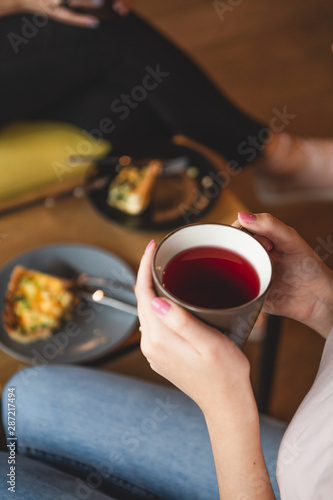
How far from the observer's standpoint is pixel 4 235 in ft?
3.43

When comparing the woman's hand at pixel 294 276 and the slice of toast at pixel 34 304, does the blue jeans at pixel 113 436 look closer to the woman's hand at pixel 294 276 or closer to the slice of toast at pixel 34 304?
the slice of toast at pixel 34 304

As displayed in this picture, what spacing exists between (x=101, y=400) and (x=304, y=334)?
922 mm

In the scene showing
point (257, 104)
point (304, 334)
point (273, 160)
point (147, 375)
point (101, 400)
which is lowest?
point (304, 334)

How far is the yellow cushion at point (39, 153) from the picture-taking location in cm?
133

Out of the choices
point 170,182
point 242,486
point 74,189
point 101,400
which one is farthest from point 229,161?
point 242,486

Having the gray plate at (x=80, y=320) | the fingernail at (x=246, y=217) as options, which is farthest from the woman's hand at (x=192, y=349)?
the gray plate at (x=80, y=320)

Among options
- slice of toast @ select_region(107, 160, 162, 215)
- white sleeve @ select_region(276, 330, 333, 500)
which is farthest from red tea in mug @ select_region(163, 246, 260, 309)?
slice of toast @ select_region(107, 160, 162, 215)

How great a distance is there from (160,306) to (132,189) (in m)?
0.65

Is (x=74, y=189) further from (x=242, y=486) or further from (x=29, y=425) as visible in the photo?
(x=242, y=486)

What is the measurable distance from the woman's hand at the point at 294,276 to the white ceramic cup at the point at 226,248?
0.09ft

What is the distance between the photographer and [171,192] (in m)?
1.17

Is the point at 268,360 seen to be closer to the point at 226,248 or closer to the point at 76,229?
the point at 76,229

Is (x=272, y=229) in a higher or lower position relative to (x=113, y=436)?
higher

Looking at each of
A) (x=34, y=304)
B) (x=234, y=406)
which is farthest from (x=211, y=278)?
(x=34, y=304)
